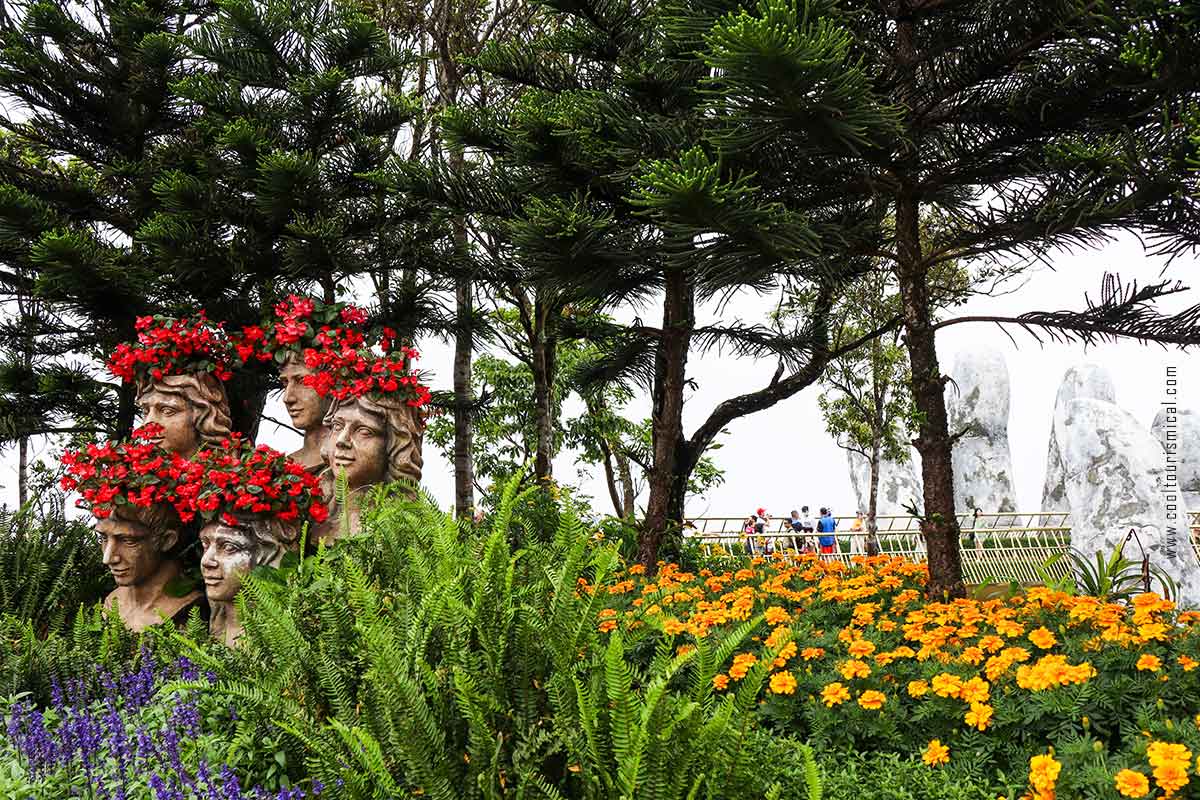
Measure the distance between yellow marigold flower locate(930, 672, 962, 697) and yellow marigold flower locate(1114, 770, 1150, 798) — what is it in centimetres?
54

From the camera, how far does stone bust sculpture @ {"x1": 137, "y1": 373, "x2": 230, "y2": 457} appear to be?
232 inches

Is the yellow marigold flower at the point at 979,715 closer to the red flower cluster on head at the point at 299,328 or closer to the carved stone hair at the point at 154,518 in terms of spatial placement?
the red flower cluster on head at the point at 299,328

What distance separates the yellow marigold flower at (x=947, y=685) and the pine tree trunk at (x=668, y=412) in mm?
3114

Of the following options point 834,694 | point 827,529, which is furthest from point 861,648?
point 827,529

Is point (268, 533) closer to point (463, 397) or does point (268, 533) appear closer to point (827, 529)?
point (463, 397)

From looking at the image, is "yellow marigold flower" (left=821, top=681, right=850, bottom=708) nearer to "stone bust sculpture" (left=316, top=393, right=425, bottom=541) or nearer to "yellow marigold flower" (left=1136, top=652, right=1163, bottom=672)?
"yellow marigold flower" (left=1136, top=652, right=1163, bottom=672)

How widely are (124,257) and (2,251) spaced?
5.13 feet

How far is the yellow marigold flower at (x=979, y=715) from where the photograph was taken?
7.79 feet

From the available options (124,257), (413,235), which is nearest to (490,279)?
(413,235)

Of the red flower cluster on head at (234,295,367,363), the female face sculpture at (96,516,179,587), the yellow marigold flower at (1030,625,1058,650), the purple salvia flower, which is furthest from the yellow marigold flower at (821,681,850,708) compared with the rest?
the female face sculpture at (96,516,179,587)

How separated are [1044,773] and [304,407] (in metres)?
5.04

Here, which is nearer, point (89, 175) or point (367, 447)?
point (367, 447)

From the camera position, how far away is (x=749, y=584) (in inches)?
185

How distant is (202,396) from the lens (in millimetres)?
6059
